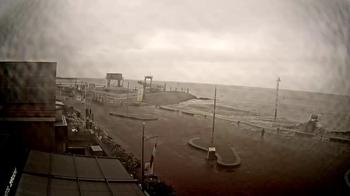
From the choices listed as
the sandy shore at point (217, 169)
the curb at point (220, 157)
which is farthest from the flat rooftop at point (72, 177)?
the curb at point (220, 157)

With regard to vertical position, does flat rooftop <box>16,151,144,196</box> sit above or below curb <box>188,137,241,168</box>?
above

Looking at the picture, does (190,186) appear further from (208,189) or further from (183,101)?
(183,101)

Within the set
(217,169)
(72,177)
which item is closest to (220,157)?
(217,169)

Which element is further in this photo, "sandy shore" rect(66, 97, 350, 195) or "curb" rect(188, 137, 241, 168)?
"curb" rect(188, 137, 241, 168)

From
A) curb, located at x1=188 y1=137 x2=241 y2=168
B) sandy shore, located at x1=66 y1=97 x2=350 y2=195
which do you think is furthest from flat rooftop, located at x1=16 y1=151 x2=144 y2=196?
curb, located at x1=188 y1=137 x2=241 y2=168

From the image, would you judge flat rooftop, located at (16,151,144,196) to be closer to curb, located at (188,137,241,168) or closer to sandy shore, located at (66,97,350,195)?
sandy shore, located at (66,97,350,195)

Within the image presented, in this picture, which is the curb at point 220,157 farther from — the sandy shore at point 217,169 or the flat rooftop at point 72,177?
the flat rooftop at point 72,177

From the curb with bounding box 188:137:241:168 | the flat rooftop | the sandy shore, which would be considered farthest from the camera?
the curb with bounding box 188:137:241:168

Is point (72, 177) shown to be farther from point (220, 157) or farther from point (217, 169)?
point (220, 157)
